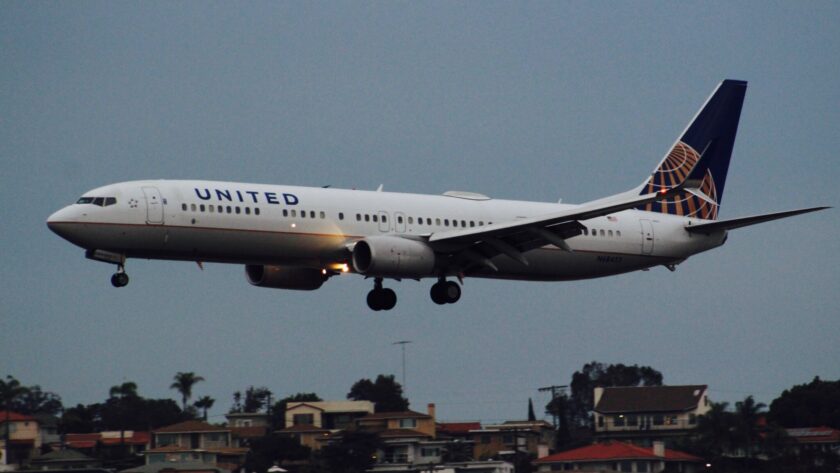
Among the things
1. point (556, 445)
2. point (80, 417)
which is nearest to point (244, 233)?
point (556, 445)

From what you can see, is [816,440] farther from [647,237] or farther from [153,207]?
[153,207]

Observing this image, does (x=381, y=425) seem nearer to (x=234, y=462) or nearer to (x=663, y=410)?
(x=234, y=462)

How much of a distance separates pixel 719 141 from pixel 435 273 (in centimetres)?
1883

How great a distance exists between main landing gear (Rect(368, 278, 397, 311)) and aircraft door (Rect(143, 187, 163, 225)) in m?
11.7

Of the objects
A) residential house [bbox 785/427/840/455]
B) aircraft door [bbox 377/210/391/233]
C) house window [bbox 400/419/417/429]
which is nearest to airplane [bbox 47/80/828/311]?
aircraft door [bbox 377/210/391/233]

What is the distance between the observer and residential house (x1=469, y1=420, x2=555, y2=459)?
110m

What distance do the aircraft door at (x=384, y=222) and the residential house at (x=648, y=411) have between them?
61.0 metres

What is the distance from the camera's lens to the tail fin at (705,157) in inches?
2817

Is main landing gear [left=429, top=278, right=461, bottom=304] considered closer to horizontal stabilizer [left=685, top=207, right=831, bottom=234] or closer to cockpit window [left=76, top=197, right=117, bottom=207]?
horizontal stabilizer [left=685, top=207, right=831, bottom=234]

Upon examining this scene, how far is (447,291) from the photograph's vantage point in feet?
210

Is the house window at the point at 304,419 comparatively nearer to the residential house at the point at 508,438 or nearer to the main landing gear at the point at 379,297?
the residential house at the point at 508,438

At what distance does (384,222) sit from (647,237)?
13.5 m

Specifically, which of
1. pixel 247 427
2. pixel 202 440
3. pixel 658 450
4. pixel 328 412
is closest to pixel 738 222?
pixel 658 450

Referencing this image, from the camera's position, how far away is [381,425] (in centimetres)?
10850
